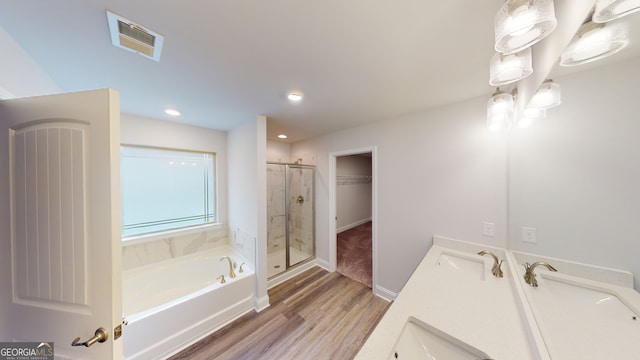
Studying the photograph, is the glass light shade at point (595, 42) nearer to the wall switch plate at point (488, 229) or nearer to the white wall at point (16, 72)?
the wall switch plate at point (488, 229)

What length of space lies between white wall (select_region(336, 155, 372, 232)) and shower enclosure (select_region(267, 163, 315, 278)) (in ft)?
5.46

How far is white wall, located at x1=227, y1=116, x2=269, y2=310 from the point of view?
84.1 inches

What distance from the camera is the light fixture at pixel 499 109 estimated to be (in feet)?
4.13

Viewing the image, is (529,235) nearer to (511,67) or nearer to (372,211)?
(511,67)

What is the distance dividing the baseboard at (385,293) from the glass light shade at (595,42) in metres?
2.40

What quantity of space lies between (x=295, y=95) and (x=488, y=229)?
210 centimetres

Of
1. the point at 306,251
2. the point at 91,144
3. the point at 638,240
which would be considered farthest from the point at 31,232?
the point at 306,251

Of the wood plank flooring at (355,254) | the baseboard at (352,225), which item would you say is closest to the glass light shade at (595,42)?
the wood plank flooring at (355,254)

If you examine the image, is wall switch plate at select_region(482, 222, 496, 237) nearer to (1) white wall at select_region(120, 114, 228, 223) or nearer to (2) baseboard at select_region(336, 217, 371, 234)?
(1) white wall at select_region(120, 114, 228, 223)

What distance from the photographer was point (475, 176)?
65.9 inches

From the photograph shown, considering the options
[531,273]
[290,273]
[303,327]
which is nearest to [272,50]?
[531,273]

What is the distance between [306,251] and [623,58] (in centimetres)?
337

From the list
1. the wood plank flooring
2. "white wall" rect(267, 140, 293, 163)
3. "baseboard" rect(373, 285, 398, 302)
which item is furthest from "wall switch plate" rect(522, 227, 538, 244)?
"white wall" rect(267, 140, 293, 163)

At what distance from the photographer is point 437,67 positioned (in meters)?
1.21
